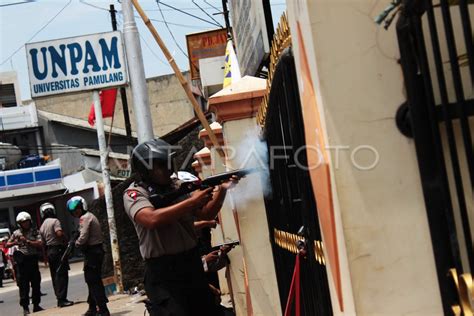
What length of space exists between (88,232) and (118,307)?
2.17 m

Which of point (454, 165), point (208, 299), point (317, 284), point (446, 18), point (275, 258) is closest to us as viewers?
point (446, 18)

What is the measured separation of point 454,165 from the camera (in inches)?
74.8

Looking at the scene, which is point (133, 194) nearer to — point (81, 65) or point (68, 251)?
point (68, 251)

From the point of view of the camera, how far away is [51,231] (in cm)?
1286

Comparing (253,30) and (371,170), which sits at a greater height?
(253,30)

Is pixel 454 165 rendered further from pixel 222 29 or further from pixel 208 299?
pixel 222 29

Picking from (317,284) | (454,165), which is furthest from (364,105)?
(317,284)

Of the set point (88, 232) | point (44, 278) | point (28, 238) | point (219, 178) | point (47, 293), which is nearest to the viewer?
point (219, 178)

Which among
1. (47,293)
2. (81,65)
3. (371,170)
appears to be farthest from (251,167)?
(47,293)

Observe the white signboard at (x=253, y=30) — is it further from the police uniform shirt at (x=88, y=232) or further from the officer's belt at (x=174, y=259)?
the officer's belt at (x=174, y=259)

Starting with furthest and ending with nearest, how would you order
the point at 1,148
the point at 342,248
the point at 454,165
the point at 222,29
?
the point at 1,148
the point at 222,29
the point at 342,248
the point at 454,165

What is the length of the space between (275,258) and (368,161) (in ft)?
11.5

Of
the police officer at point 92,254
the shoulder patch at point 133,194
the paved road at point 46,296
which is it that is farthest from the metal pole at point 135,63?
the shoulder patch at point 133,194

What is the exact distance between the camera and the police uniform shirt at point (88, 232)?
10.7 metres
